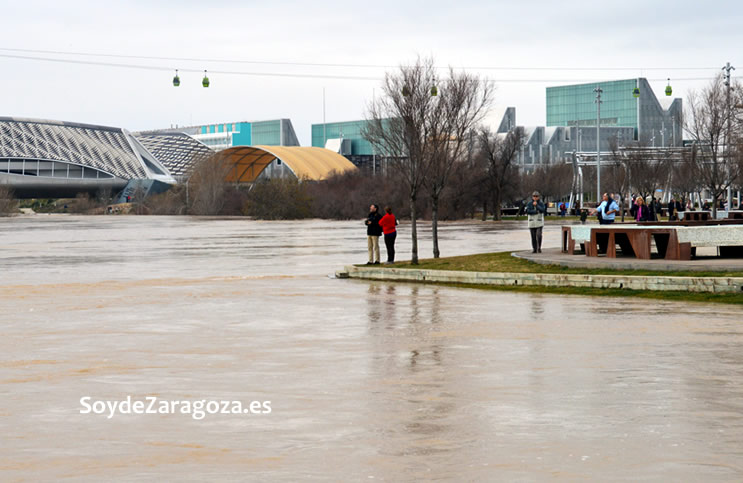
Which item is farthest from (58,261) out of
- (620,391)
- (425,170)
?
(620,391)

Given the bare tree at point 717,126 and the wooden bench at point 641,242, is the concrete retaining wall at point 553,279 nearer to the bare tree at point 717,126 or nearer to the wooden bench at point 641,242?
the wooden bench at point 641,242

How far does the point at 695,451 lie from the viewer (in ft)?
23.2

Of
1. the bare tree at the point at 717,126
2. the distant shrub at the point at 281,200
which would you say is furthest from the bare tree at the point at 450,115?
the distant shrub at the point at 281,200

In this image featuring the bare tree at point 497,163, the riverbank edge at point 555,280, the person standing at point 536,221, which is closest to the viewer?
the riverbank edge at point 555,280

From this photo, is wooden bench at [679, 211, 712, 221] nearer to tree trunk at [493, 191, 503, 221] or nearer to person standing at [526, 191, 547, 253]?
person standing at [526, 191, 547, 253]

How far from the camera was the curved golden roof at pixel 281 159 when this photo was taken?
128 metres

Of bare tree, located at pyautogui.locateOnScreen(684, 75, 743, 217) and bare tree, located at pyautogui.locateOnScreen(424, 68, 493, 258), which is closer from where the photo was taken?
bare tree, located at pyautogui.locateOnScreen(424, 68, 493, 258)

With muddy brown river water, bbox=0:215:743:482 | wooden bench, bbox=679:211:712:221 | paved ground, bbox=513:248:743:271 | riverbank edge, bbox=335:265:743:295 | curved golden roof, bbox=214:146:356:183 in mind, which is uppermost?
curved golden roof, bbox=214:146:356:183

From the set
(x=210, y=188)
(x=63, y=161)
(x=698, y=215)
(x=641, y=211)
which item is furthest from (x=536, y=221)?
(x=63, y=161)

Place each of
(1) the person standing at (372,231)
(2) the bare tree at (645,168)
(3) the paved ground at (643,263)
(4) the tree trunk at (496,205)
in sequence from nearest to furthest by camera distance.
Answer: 1. (3) the paved ground at (643,263)
2. (1) the person standing at (372,231)
3. (2) the bare tree at (645,168)
4. (4) the tree trunk at (496,205)

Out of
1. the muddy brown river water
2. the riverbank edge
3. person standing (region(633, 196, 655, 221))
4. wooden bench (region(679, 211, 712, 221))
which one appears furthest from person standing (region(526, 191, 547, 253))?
person standing (region(633, 196, 655, 221))

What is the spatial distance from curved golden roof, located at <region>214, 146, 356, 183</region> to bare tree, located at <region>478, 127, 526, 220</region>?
37.6 metres

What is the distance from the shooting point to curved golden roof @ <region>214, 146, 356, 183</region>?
128 metres

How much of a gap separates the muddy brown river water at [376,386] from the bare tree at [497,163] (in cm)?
6623
